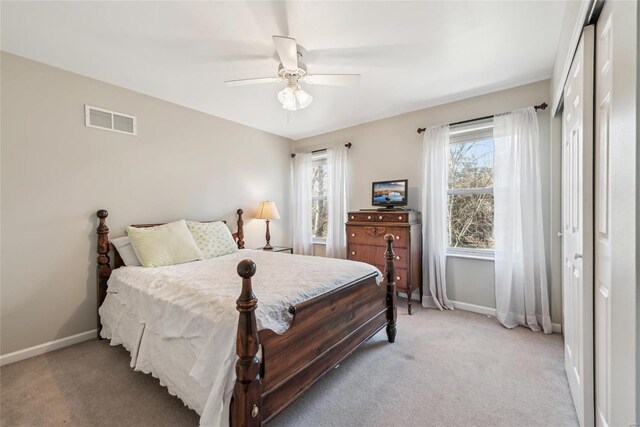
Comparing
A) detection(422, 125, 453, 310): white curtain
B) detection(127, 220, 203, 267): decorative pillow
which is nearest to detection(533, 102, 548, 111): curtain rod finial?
detection(422, 125, 453, 310): white curtain

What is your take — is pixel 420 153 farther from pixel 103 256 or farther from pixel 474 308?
pixel 103 256

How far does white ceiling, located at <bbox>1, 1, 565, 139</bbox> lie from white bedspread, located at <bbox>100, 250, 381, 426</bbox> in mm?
1775

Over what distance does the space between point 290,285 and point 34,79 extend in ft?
9.17

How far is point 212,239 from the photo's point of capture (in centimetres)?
315

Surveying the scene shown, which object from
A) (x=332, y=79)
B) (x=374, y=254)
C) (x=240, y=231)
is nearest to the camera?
(x=332, y=79)

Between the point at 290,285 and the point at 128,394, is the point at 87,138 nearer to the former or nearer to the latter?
the point at 128,394

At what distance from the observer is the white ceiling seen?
5.80ft

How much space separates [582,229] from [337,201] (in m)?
2.99

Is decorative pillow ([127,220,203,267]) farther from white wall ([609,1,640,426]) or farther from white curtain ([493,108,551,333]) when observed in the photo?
white curtain ([493,108,551,333])

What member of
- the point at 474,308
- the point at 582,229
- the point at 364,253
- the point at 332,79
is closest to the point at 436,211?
the point at 364,253

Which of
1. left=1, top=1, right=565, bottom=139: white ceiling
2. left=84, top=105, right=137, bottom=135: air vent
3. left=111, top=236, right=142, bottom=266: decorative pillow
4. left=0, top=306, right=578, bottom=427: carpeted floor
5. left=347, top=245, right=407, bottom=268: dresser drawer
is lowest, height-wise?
left=0, top=306, right=578, bottom=427: carpeted floor

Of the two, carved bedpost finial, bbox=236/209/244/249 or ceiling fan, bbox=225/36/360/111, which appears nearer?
ceiling fan, bbox=225/36/360/111

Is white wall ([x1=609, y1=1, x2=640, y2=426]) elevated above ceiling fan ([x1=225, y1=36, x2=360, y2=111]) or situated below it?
below

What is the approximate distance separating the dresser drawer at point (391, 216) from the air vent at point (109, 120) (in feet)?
9.43
